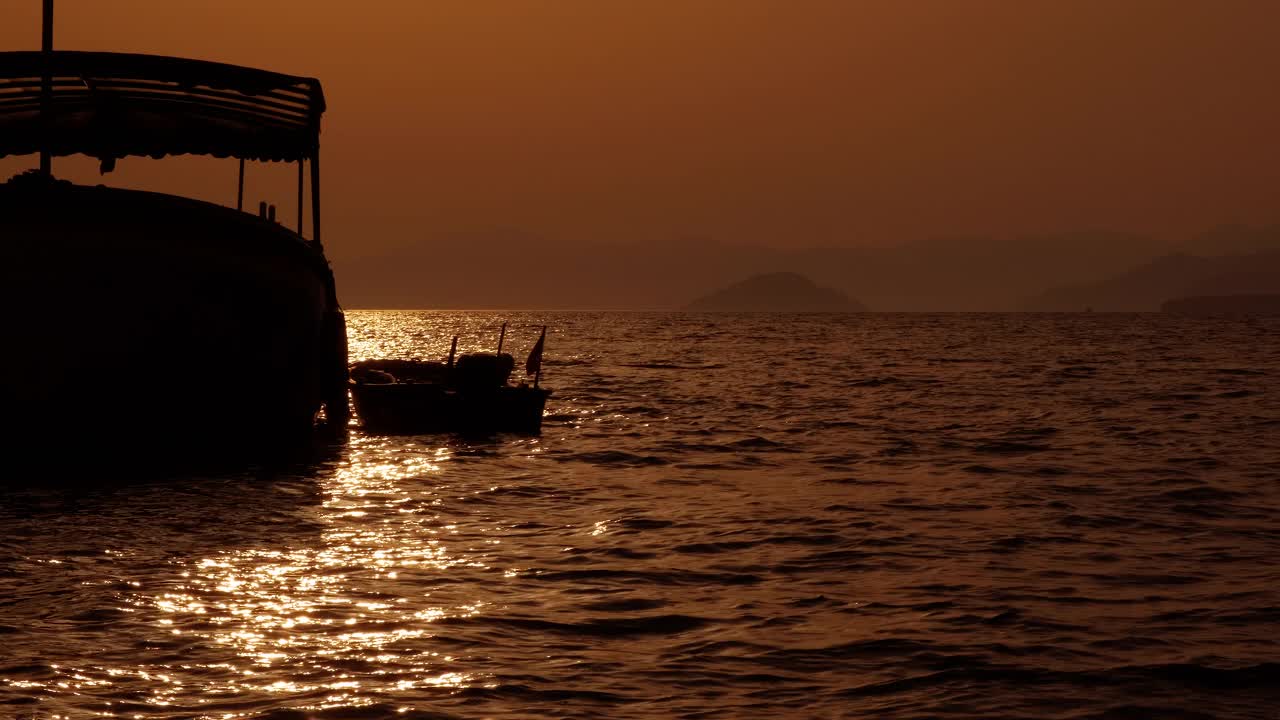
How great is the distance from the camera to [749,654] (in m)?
10.1

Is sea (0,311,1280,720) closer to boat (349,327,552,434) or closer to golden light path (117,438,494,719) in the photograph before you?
golden light path (117,438,494,719)

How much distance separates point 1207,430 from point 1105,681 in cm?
2299

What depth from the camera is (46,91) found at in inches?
873

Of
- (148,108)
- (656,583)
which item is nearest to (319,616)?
(656,583)

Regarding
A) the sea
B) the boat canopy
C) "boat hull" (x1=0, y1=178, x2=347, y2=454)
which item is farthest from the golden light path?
the boat canopy

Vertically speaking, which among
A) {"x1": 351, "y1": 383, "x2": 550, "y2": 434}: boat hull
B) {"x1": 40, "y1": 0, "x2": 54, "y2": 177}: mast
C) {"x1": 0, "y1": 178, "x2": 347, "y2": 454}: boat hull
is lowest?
{"x1": 351, "y1": 383, "x2": 550, "y2": 434}: boat hull

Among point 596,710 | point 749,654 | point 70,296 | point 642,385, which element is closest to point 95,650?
point 596,710

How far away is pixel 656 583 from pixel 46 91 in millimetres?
14953

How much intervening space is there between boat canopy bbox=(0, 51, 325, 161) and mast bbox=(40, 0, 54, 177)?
0.06 m

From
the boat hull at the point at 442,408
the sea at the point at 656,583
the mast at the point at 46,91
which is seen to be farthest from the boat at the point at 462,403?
the mast at the point at 46,91

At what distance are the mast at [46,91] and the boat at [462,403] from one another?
9.06 metres

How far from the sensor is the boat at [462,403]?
28.7 metres

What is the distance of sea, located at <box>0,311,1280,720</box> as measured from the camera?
9055 millimetres

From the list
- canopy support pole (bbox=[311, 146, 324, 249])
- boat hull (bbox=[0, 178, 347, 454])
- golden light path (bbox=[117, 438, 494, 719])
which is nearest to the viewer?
golden light path (bbox=[117, 438, 494, 719])
